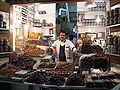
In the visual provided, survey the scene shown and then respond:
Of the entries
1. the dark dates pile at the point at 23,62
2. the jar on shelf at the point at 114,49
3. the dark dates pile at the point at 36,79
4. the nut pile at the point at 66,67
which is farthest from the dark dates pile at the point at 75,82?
the jar on shelf at the point at 114,49

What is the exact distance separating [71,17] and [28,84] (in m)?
11.7

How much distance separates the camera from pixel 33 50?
4730 millimetres

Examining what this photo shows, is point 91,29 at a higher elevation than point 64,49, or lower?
higher

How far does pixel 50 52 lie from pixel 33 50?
75 cm

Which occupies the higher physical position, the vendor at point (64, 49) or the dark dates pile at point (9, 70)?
the vendor at point (64, 49)

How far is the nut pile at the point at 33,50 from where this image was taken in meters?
4.66

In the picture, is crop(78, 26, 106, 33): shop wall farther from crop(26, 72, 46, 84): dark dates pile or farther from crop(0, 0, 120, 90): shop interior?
crop(26, 72, 46, 84): dark dates pile

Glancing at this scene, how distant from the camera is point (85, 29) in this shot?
8.18m

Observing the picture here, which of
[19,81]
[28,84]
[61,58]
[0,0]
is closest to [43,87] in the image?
[28,84]

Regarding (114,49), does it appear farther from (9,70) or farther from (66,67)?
(9,70)

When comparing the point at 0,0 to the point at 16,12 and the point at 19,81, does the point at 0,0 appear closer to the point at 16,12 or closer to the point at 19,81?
the point at 16,12

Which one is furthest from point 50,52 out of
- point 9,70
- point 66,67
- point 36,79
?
point 36,79

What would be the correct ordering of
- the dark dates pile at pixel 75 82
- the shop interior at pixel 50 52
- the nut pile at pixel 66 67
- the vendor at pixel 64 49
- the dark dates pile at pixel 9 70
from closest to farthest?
the dark dates pile at pixel 75 82 < the shop interior at pixel 50 52 < the dark dates pile at pixel 9 70 < the nut pile at pixel 66 67 < the vendor at pixel 64 49

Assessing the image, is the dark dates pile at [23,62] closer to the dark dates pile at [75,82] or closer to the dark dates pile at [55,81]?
the dark dates pile at [55,81]
